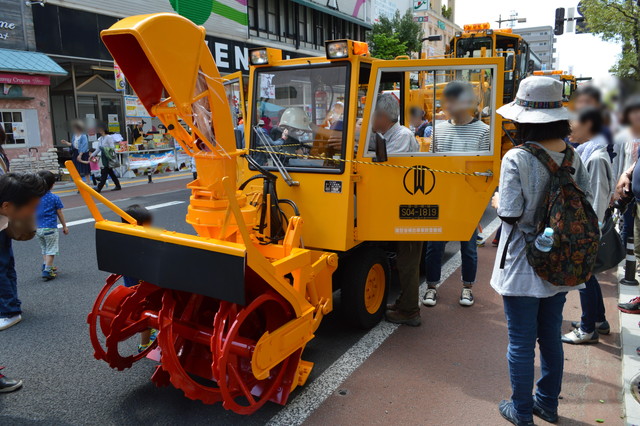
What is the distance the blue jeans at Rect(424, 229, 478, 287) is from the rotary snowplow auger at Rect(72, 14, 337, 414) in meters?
1.93

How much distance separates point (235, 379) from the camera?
2.82 metres

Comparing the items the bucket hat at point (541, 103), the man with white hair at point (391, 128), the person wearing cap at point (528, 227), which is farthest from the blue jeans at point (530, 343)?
the man with white hair at point (391, 128)

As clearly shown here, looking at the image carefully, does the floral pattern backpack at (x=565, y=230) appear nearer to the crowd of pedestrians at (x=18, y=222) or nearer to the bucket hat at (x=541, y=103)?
the bucket hat at (x=541, y=103)

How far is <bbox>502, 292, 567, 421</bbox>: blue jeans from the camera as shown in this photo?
2.78 meters

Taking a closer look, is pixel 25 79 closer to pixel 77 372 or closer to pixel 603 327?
pixel 77 372

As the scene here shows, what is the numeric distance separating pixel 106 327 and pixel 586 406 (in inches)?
128

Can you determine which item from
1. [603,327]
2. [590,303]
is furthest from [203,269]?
[603,327]

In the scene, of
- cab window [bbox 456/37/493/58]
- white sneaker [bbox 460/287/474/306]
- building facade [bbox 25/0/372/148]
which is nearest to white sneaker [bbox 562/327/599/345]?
white sneaker [bbox 460/287/474/306]

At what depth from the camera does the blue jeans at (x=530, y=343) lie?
2775 mm

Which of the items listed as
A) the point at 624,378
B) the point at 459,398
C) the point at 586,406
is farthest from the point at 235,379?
the point at 624,378

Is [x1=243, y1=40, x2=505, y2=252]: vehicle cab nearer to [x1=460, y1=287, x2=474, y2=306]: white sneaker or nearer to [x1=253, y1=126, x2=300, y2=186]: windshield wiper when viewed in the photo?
[x1=253, y1=126, x2=300, y2=186]: windshield wiper

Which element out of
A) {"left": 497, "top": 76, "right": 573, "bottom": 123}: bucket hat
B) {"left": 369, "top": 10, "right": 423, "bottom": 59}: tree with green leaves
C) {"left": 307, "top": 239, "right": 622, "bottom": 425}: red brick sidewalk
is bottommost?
{"left": 307, "top": 239, "right": 622, "bottom": 425}: red brick sidewalk

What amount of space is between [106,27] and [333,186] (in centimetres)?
1625

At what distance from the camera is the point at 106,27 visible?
16906 millimetres
